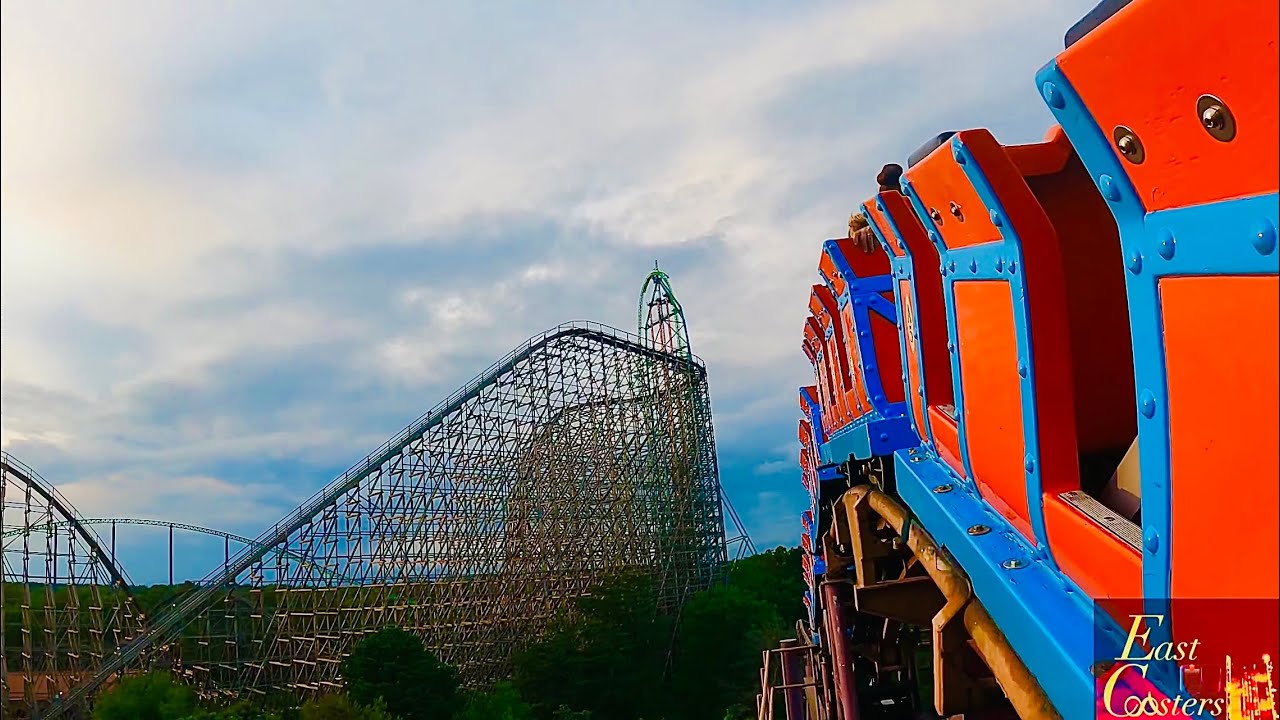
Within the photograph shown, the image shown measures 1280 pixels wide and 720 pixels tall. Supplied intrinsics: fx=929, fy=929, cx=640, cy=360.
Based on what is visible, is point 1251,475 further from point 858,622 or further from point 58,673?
point 58,673

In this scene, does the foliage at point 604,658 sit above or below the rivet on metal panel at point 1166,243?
below

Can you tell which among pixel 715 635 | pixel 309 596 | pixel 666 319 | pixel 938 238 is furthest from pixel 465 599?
pixel 938 238

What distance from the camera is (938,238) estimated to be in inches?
62.3

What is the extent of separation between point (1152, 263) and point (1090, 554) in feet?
1.48

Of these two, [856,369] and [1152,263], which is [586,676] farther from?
[1152,263]

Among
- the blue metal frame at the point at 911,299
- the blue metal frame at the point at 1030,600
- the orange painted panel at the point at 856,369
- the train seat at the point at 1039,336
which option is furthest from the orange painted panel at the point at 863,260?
the train seat at the point at 1039,336

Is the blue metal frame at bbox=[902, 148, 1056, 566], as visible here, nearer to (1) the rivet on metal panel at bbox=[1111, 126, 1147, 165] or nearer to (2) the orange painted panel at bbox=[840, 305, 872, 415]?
(1) the rivet on metal panel at bbox=[1111, 126, 1147, 165]

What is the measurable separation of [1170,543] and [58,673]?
44.6 feet

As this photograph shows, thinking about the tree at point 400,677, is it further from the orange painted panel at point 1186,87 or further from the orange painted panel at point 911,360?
the orange painted panel at point 1186,87

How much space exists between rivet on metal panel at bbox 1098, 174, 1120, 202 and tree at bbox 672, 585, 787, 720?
15497mm

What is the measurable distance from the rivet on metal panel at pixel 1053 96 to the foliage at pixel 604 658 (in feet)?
43.9

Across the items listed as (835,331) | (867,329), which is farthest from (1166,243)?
(835,331)

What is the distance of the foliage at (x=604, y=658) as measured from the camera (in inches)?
532

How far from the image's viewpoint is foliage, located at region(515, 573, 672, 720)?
44.3ft
